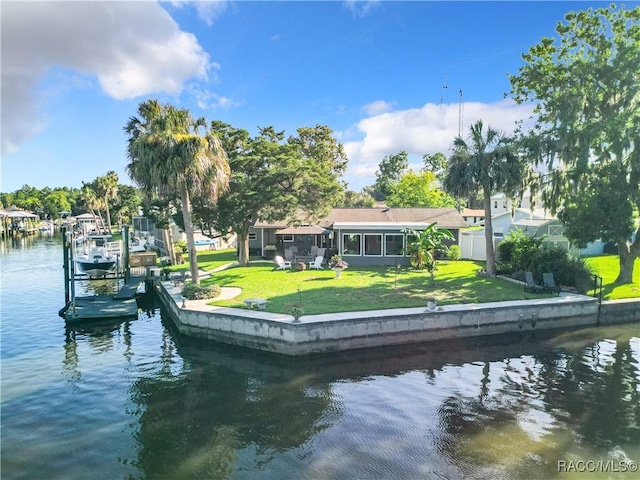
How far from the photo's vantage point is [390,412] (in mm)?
10359

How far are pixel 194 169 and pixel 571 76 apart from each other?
67.3ft

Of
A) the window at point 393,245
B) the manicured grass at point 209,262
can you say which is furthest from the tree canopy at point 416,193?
the manicured grass at point 209,262

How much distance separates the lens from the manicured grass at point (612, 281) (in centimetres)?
1978

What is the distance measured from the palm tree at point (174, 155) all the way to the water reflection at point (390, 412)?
7.57 metres

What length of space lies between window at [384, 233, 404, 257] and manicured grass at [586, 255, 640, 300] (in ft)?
35.8

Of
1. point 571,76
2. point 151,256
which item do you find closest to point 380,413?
point 571,76

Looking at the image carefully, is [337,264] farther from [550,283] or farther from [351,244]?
[550,283]

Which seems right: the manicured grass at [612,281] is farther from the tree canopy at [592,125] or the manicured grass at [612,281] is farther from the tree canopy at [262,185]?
the tree canopy at [262,185]

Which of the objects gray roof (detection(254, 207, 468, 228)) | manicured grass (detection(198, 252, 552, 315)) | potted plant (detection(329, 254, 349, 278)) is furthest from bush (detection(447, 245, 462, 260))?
potted plant (detection(329, 254, 349, 278))

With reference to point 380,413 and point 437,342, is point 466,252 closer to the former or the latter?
point 437,342

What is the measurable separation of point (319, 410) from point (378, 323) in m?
5.31

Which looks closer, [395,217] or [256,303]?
[256,303]

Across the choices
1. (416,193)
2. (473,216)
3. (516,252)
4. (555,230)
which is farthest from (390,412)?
(473,216)

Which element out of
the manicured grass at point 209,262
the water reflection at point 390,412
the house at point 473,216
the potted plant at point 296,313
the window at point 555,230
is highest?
the house at point 473,216
